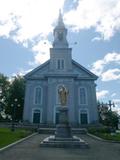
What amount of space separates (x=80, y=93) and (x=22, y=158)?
114 ft

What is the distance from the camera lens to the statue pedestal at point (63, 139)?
1605cm

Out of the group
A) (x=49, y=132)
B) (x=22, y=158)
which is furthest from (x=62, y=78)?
(x=22, y=158)

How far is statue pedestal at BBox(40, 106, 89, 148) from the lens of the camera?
1605 centimetres

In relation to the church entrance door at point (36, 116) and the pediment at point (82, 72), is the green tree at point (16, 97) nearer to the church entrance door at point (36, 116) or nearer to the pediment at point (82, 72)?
the church entrance door at point (36, 116)

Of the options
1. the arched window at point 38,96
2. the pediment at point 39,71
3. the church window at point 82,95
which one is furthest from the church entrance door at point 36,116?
the church window at point 82,95

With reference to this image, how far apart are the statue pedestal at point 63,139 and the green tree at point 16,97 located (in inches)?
1491

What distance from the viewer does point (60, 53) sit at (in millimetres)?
47375

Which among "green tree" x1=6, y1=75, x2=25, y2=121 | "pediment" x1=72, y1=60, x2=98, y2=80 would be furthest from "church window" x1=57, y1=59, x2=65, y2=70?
"green tree" x1=6, y1=75, x2=25, y2=121

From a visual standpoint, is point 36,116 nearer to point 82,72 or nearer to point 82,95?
point 82,95

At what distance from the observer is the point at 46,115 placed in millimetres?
43969

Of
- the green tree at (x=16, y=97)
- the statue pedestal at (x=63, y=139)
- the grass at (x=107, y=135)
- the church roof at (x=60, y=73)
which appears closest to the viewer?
the statue pedestal at (x=63, y=139)

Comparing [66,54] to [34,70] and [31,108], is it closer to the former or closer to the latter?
[34,70]

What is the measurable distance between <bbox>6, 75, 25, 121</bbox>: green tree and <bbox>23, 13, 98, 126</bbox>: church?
488 inches

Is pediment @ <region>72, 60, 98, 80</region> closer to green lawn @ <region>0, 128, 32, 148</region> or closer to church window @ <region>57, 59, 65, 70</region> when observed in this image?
church window @ <region>57, 59, 65, 70</region>
